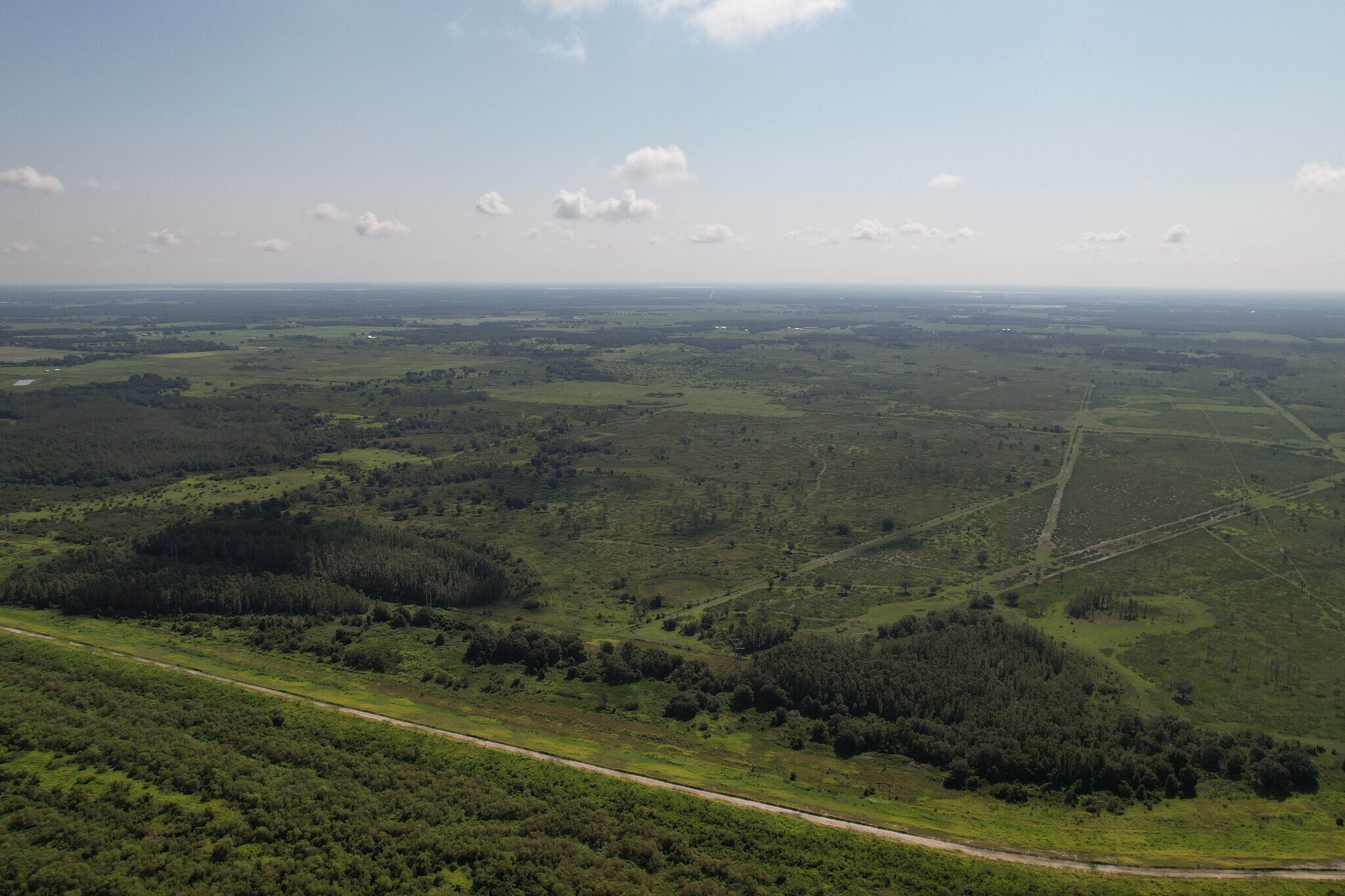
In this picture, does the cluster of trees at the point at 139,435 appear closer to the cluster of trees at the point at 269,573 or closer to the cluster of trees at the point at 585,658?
the cluster of trees at the point at 269,573

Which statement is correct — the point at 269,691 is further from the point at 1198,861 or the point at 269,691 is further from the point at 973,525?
the point at 973,525


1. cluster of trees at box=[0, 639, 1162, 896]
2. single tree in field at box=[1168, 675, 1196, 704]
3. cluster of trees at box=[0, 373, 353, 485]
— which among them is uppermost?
cluster of trees at box=[0, 373, 353, 485]

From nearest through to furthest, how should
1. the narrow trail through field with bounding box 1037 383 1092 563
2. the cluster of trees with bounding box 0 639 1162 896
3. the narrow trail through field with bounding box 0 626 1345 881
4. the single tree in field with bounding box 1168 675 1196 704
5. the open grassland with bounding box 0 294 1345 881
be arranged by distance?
the cluster of trees with bounding box 0 639 1162 896
the narrow trail through field with bounding box 0 626 1345 881
the open grassland with bounding box 0 294 1345 881
the single tree in field with bounding box 1168 675 1196 704
the narrow trail through field with bounding box 1037 383 1092 563

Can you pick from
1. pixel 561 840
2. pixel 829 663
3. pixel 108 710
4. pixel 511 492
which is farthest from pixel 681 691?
pixel 511 492

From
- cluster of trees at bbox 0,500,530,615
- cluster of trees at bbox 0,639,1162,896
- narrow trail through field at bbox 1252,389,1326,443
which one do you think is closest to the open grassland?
narrow trail through field at bbox 1252,389,1326,443

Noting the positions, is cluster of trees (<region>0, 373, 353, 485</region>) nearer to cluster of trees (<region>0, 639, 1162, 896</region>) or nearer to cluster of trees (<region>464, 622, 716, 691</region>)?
cluster of trees (<region>464, 622, 716, 691</region>)

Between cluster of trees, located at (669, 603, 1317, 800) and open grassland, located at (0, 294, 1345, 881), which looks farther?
open grassland, located at (0, 294, 1345, 881)

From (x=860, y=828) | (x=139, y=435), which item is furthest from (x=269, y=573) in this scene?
(x=139, y=435)
